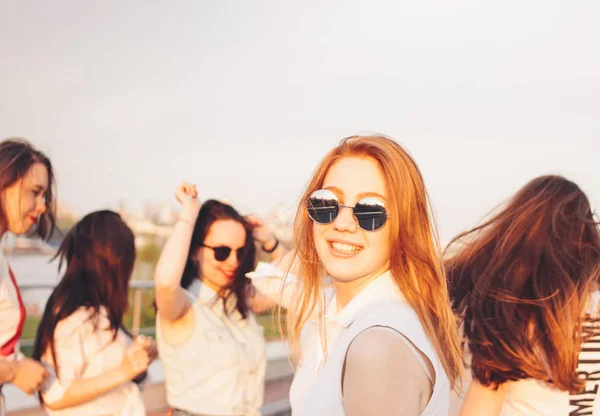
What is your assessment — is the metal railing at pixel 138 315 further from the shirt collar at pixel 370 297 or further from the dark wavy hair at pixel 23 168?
the shirt collar at pixel 370 297

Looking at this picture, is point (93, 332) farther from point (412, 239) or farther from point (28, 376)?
point (412, 239)

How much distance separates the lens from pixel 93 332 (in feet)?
9.32

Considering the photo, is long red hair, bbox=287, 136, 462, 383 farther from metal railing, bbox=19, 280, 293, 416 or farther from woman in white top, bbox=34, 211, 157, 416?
metal railing, bbox=19, 280, 293, 416

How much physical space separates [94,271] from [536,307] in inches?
68.0

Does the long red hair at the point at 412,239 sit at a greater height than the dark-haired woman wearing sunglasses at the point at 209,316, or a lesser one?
greater

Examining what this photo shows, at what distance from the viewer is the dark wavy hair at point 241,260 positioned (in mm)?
3338

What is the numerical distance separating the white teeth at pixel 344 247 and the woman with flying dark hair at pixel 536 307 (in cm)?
95

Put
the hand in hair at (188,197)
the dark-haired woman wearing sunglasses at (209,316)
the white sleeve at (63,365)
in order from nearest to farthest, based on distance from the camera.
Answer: the white sleeve at (63,365) < the dark-haired woman wearing sunglasses at (209,316) < the hand in hair at (188,197)

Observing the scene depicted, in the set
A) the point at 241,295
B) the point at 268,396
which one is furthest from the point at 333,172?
the point at 268,396

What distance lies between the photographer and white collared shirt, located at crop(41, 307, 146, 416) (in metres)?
2.72

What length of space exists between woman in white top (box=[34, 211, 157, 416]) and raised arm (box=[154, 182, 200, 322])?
0.19m

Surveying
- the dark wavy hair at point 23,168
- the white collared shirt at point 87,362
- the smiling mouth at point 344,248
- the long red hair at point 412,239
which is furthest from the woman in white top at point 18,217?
the long red hair at point 412,239

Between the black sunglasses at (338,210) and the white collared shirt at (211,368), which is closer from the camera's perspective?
the black sunglasses at (338,210)

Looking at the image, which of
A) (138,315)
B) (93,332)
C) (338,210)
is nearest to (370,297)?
(338,210)
